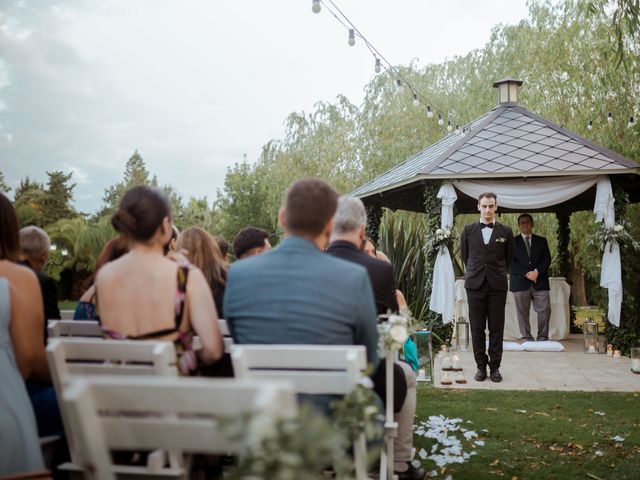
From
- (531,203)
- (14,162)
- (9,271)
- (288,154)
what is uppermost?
(14,162)

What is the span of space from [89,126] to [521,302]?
219 feet

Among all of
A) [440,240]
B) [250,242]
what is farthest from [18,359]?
[440,240]

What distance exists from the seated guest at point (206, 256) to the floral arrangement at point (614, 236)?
8.18 m

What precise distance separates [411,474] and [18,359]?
2.61 metres

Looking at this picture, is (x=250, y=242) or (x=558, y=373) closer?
(x=250, y=242)

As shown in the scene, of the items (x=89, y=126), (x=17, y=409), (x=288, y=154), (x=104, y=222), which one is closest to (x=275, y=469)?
(x=17, y=409)

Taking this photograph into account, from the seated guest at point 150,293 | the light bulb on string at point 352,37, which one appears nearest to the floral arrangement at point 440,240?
the light bulb on string at point 352,37

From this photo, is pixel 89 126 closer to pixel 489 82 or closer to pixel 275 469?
pixel 489 82

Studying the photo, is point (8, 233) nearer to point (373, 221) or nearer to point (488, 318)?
point (488, 318)

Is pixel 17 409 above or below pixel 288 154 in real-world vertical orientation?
below

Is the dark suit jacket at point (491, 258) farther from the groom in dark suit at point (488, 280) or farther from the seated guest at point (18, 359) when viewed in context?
the seated guest at point (18, 359)

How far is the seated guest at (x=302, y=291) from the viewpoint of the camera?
113 inches

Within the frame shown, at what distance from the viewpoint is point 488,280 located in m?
8.21

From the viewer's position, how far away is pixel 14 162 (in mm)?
48438
